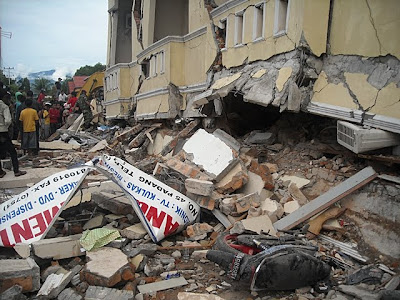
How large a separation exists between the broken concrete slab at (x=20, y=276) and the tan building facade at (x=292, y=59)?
12.9 feet

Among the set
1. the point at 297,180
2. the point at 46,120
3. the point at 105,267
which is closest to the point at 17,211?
the point at 105,267

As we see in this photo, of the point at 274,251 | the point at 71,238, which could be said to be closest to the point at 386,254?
the point at 274,251

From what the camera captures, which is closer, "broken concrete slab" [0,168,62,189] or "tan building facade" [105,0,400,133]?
"tan building facade" [105,0,400,133]

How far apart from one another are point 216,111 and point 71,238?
13.6 ft

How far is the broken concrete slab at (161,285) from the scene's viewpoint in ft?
11.9

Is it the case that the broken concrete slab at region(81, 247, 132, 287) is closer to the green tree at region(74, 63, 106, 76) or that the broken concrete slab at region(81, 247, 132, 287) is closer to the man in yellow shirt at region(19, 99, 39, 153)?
the man in yellow shirt at region(19, 99, 39, 153)

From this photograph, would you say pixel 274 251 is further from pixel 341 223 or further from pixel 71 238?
pixel 71 238

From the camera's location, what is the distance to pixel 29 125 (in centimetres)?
923

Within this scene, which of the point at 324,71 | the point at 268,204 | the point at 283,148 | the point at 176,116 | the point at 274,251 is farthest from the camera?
the point at 176,116

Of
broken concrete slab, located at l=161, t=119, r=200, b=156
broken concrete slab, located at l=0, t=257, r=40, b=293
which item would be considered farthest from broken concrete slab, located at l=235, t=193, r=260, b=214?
broken concrete slab, located at l=161, t=119, r=200, b=156

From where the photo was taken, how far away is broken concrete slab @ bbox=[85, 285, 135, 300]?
3312 mm

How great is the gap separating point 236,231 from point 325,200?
4.02 feet

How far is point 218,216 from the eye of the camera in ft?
16.9

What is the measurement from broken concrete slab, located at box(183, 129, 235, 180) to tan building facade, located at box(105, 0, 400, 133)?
92cm
